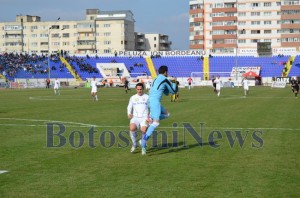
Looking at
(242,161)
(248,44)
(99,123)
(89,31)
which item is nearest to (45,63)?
(89,31)

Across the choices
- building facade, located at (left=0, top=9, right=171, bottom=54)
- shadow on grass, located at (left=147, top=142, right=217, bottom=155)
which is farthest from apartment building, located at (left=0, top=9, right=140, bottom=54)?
shadow on grass, located at (left=147, top=142, right=217, bottom=155)

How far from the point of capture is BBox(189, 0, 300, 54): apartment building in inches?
4616

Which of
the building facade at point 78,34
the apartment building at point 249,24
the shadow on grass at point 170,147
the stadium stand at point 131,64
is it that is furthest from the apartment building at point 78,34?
the shadow on grass at point 170,147

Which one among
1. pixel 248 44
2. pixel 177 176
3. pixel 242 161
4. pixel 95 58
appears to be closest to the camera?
pixel 177 176

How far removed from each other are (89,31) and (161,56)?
149 ft

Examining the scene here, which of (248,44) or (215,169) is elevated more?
(248,44)

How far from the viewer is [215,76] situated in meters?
78.6

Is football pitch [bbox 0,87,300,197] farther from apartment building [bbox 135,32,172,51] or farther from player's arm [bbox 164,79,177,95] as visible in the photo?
apartment building [bbox 135,32,172,51]

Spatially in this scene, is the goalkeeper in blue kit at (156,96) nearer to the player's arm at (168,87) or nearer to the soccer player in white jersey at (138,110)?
the player's arm at (168,87)

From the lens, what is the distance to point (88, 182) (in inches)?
357

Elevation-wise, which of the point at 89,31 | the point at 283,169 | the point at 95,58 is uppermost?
the point at 89,31

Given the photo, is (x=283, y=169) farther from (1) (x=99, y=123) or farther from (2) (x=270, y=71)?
(2) (x=270, y=71)

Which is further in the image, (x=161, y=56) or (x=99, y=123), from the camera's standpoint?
(x=161, y=56)

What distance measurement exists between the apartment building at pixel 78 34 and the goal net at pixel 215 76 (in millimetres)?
50251
